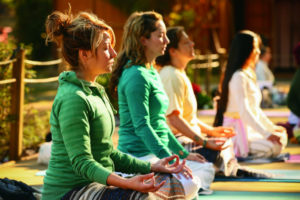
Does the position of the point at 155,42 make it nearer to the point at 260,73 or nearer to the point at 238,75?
the point at 238,75

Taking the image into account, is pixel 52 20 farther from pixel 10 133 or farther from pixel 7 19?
pixel 7 19

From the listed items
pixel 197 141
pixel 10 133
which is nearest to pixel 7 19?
pixel 10 133

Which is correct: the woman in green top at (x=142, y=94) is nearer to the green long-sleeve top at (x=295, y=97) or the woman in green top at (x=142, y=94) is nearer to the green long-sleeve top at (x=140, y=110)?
the green long-sleeve top at (x=140, y=110)

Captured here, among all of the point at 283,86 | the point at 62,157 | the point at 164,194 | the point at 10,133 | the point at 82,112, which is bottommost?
the point at 283,86

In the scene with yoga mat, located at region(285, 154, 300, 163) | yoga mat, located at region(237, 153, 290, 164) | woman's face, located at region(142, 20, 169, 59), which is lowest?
yoga mat, located at region(285, 154, 300, 163)

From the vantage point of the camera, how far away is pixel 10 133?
24.2ft

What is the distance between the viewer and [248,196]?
5434mm

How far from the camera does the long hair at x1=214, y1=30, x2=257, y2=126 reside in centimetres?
696

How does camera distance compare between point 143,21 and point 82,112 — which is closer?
point 82,112

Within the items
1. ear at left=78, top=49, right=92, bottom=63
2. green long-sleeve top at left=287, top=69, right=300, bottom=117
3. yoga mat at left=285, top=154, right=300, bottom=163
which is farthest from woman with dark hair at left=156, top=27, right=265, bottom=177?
green long-sleeve top at left=287, top=69, right=300, bottom=117

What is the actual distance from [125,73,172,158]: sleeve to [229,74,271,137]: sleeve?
2.49 metres

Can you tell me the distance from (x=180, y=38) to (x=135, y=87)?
1446 millimetres

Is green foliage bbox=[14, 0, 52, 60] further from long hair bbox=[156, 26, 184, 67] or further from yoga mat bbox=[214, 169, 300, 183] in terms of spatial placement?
long hair bbox=[156, 26, 184, 67]

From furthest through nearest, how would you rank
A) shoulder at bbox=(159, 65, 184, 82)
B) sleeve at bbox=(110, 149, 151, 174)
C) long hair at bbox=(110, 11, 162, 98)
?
shoulder at bbox=(159, 65, 184, 82) < long hair at bbox=(110, 11, 162, 98) < sleeve at bbox=(110, 149, 151, 174)
